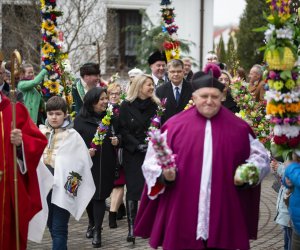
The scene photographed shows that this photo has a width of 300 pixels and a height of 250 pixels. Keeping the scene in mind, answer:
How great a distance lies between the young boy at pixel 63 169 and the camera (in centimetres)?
847

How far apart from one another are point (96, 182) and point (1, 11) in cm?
1183

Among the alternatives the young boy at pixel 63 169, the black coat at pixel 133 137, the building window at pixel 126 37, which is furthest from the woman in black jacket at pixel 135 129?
the building window at pixel 126 37

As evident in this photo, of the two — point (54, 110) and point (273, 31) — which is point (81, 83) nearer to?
point (54, 110)

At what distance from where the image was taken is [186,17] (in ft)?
98.3

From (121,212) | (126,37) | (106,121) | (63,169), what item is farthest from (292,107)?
(126,37)

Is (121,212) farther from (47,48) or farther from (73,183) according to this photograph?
Answer: (47,48)

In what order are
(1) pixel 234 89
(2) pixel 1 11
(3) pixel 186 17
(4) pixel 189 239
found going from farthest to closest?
(3) pixel 186 17, (2) pixel 1 11, (1) pixel 234 89, (4) pixel 189 239

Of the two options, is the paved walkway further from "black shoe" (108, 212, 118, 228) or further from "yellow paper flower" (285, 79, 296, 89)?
"yellow paper flower" (285, 79, 296, 89)

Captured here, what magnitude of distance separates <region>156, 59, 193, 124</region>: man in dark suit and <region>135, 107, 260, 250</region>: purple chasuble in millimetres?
4179

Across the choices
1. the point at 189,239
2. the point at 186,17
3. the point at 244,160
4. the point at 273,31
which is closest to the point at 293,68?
the point at 273,31

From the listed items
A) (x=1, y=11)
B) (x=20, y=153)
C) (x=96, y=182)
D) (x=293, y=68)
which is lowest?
(x=96, y=182)

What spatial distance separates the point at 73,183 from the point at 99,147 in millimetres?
1262

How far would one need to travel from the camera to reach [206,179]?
20.3ft

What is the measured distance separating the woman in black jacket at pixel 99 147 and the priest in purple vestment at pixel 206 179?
3349 millimetres
